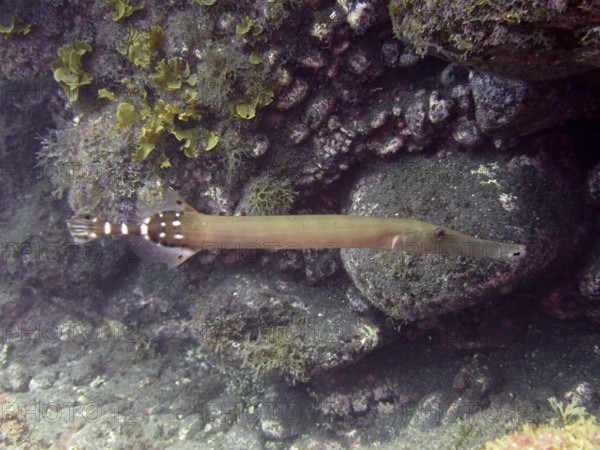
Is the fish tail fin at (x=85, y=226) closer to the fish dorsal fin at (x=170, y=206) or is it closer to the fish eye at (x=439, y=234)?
the fish dorsal fin at (x=170, y=206)

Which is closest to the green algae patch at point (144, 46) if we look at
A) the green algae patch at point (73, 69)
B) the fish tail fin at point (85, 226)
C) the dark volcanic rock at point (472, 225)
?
the green algae patch at point (73, 69)

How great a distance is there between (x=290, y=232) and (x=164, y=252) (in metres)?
1.46

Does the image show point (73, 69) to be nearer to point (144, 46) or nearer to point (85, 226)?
point (144, 46)

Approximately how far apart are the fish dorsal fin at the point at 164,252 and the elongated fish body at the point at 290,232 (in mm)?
23

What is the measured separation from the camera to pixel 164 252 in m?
4.23

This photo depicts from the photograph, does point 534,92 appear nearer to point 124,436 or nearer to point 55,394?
point 124,436

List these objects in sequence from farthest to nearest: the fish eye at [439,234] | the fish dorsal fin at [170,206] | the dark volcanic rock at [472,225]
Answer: the dark volcanic rock at [472,225] → the fish dorsal fin at [170,206] → the fish eye at [439,234]

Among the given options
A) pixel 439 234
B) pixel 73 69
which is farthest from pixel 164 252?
pixel 73 69

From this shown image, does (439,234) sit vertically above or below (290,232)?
below

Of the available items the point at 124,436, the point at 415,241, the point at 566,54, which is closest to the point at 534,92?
the point at 566,54

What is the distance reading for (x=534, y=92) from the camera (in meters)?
3.87

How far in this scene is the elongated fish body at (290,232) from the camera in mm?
3818

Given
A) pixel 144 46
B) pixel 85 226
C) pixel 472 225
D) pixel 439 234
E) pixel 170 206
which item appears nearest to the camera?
pixel 439 234

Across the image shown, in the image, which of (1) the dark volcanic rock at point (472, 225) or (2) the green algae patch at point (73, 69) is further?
(2) the green algae patch at point (73, 69)
